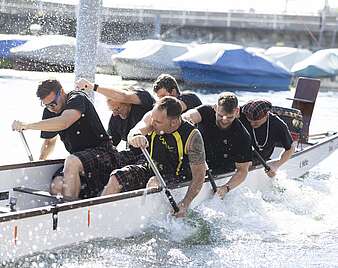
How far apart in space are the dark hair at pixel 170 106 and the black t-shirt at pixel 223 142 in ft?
4.25

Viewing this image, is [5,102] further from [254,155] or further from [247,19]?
[247,19]

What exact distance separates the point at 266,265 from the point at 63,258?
1891 millimetres

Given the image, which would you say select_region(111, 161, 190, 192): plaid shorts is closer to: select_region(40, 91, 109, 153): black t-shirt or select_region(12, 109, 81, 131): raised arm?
select_region(40, 91, 109, 153): black t-shirt

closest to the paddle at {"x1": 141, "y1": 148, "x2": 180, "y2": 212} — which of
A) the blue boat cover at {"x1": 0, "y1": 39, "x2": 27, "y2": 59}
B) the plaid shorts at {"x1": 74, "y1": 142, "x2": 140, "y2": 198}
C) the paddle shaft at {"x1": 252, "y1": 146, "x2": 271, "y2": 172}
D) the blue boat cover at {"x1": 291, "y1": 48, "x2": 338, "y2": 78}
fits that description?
the plaid shorts at {"x1": 74, "y1": 142, "x2": 140, "y2": 198}

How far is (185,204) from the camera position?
739 centimetres

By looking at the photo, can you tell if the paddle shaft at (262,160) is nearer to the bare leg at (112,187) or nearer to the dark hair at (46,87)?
the bare leg at (112,187)

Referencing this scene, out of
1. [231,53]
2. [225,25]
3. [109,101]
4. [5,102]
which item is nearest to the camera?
[109,101]

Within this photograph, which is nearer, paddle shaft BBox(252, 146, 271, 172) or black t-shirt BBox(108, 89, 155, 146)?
black t-shirt BBox(108, 89, 155, 146)

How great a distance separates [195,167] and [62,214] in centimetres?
154

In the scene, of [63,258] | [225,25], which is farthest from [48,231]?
[225,25]

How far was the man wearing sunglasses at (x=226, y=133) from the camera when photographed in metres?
7.96

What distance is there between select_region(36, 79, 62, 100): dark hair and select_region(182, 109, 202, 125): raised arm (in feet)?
4.92

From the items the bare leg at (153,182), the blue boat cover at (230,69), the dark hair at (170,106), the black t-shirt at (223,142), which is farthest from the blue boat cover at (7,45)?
the dark hair at (170,106)

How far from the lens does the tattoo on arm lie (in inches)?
284
